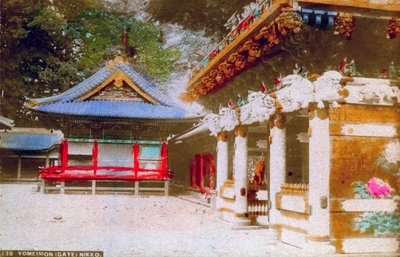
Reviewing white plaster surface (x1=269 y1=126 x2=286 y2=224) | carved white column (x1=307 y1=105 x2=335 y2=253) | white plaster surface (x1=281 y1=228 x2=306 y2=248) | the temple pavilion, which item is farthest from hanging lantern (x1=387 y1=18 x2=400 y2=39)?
white plaster surface (x1=281 y1=228 x2=306 y2=248)

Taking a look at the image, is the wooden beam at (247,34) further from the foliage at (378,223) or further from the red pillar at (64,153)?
the red pillar at (64,153)

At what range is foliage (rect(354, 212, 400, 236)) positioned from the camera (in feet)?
20.5

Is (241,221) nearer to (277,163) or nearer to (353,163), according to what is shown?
(277,163)

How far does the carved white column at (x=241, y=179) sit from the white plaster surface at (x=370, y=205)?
3659 mm

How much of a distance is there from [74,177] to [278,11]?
584 inches

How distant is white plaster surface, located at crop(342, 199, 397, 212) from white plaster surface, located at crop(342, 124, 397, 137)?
0.95 meters

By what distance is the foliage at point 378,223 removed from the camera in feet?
20.5

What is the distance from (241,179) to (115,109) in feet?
37.8

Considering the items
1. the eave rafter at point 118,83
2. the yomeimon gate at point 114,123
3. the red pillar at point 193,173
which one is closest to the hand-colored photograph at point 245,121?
the red pillar at point 193,173

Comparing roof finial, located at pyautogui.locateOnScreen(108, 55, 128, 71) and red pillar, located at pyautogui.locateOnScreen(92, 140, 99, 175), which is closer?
red pillar, located at pyautogui.locateOnScreen(92, 140, 99, 175)

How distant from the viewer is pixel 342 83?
20.6 ft

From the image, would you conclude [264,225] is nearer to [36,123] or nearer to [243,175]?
[243,175]

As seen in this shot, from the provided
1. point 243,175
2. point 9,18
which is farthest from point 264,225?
point 9,18

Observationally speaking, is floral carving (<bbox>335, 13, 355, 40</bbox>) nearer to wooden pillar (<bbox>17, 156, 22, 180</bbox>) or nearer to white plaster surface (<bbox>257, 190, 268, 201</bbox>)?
white plaster surface (<bbox>257, 190, 268, 201</bbox>)
